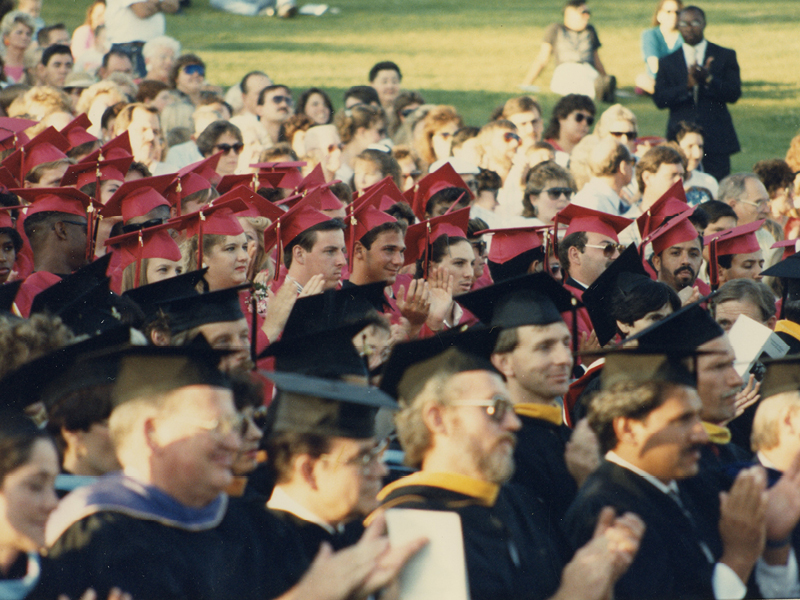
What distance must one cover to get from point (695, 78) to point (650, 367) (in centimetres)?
746

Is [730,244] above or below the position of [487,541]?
below

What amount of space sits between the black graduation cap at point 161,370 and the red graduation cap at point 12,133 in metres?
4.60

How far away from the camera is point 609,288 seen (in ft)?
17.0

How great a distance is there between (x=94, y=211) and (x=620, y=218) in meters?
3.07

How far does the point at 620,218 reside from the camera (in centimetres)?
651

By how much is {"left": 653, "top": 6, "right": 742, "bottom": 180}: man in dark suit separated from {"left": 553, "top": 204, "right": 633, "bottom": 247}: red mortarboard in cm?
405

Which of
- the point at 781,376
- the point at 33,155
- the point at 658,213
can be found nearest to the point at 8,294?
the point at 781,376

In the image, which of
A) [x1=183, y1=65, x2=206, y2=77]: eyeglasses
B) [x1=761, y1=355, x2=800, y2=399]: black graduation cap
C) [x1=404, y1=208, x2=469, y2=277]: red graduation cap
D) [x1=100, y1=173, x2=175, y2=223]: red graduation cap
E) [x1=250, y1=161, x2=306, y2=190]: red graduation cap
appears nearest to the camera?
[x1=761, y1=355, x2=800, y2=399]: black graduation cap

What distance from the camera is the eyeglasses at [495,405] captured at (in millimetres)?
3039

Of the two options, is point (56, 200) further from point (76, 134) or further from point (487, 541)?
point (487, 541)

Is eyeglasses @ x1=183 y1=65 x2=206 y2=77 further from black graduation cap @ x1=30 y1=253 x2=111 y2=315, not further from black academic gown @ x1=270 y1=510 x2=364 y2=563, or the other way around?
black academic gown @ x1=270 y1=510 x2=364 y2=563

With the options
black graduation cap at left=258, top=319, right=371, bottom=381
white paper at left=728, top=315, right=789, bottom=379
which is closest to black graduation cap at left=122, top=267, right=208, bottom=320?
black graduation cap at left=258, top=319, right=371, bottom=381

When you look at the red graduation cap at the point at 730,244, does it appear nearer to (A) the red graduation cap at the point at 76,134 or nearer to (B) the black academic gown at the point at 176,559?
(A) the red graduation cap at the point at 76,134

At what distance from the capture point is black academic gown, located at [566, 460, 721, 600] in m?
3.11
